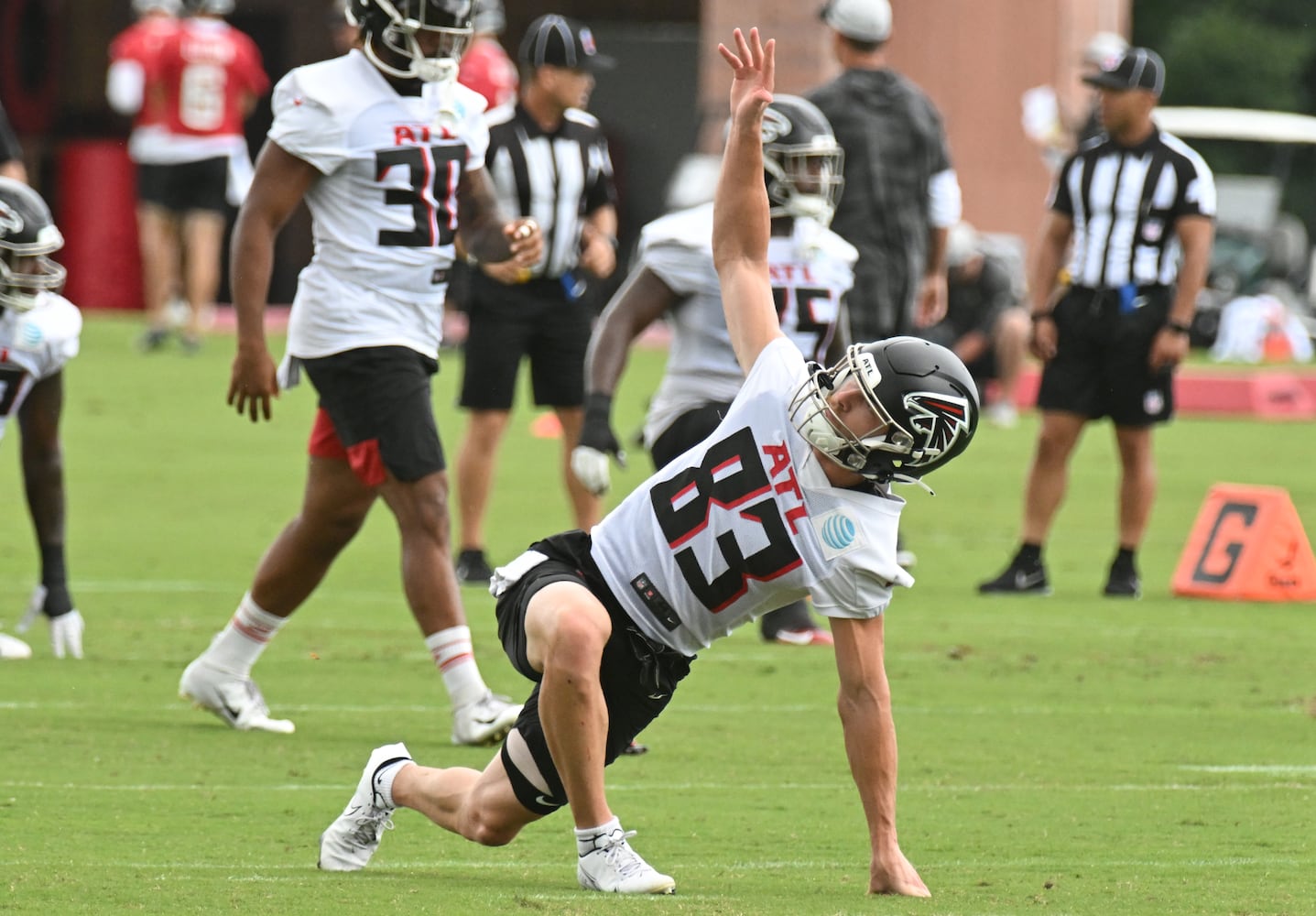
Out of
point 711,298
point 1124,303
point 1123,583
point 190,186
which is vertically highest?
point 711,298

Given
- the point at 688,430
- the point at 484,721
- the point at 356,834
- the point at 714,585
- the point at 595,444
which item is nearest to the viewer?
the point at 714,585

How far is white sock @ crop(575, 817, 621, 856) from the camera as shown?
16.5ft

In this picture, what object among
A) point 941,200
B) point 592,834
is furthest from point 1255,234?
point 592,834

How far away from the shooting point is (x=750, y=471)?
5137 mm

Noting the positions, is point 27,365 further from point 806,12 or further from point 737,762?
point 806,12

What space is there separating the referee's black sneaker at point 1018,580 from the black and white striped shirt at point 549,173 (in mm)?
2326

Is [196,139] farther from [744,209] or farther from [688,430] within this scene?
[744,209]

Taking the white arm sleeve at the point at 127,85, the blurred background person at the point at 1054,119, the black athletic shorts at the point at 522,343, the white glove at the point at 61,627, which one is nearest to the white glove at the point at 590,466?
the white glove at the point at 61,627

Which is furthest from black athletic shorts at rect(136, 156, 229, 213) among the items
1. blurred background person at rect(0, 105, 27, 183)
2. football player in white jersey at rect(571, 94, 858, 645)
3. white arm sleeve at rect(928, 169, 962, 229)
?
football player in white jersey at rect(571, 94, 858, 645)

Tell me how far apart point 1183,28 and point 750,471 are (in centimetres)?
4923

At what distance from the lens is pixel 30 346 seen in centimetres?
796

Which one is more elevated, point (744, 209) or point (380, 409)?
point (744, 209)

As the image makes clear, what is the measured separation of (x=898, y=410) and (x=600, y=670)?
0.88m

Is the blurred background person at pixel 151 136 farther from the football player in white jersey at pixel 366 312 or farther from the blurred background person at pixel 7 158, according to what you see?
the football player in white jersey at pixel 366 312
